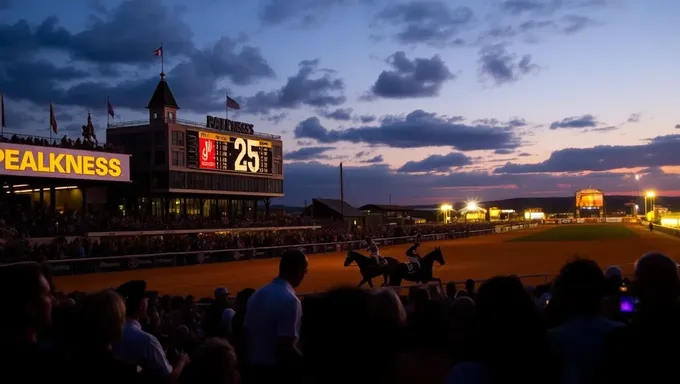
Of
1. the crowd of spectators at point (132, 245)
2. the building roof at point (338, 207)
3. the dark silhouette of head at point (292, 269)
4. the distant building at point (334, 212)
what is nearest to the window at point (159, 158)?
the crowd of spectators at point (132, 245)

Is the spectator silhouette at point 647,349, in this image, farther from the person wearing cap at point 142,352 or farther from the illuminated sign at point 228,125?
the illuminated sign at point 228,125

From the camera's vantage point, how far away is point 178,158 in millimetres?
58938

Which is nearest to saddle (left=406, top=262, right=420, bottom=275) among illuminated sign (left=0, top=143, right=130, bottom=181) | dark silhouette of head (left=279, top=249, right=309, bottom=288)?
dark silhouette of head (left=279, top=249, right=309, bottom=288)

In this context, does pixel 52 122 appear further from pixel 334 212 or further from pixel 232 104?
pixel 334 212

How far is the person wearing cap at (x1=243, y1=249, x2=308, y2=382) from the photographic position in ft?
14.0

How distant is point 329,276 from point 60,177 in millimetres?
23034

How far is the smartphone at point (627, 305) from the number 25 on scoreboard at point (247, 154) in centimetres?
6073

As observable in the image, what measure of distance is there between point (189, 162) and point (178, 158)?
1080 mm

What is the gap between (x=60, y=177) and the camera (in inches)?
1634

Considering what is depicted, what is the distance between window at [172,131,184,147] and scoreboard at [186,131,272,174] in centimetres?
54

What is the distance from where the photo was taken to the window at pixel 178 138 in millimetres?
59031

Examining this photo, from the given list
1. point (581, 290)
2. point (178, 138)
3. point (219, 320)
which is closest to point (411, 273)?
point (219, 320)

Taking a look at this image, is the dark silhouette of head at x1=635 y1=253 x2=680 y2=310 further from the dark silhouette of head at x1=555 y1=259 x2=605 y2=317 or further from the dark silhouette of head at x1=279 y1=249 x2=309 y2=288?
the dark silhouette of head at x1=279 y1=249 x2=309 y2=288

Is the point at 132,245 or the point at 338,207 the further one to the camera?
the point at 338,207
